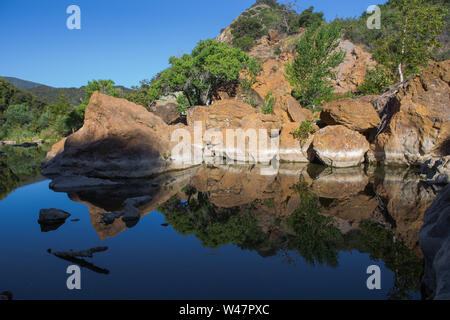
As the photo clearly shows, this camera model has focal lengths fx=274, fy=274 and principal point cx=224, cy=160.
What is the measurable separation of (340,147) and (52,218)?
1565 cm

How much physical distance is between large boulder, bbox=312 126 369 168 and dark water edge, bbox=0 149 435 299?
3.84m

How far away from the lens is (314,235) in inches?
312

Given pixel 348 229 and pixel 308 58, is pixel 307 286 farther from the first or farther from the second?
pixel 308 58

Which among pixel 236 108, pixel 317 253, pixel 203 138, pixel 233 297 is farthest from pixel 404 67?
pixel 233 297

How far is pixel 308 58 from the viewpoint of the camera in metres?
28.2

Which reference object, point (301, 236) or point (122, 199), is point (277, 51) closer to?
point (122, 199)

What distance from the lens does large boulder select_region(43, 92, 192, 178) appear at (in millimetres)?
15391

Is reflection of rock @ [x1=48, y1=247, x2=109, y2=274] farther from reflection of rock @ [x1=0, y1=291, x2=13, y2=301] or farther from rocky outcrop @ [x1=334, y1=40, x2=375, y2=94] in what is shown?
rocky outcrop @ [x1=334, y1=40, x2=375, y2=94]

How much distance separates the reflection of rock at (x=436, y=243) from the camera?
13.8 ft

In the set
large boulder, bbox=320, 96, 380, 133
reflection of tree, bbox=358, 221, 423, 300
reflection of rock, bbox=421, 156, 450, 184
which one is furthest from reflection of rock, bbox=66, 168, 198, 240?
reflection of rock, bbox=421, 156, 450, 184

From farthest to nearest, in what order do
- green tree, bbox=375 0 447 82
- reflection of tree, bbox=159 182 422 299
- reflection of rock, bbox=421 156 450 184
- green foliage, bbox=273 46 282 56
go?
green foliage, bbox=273 46 282 56
green tree, bbox=375 0 447 82
reflection of rock, bbox=421 156 450 184
reflection of tree, bbox=159 182 422 299

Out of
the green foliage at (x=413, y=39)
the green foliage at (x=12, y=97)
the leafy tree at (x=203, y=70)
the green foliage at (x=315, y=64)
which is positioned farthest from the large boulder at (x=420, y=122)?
the green foliage at (x=12, y=97)

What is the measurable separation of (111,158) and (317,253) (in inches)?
488

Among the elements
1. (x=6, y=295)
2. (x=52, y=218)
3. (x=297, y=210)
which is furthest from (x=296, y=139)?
(x=6, y=295)
